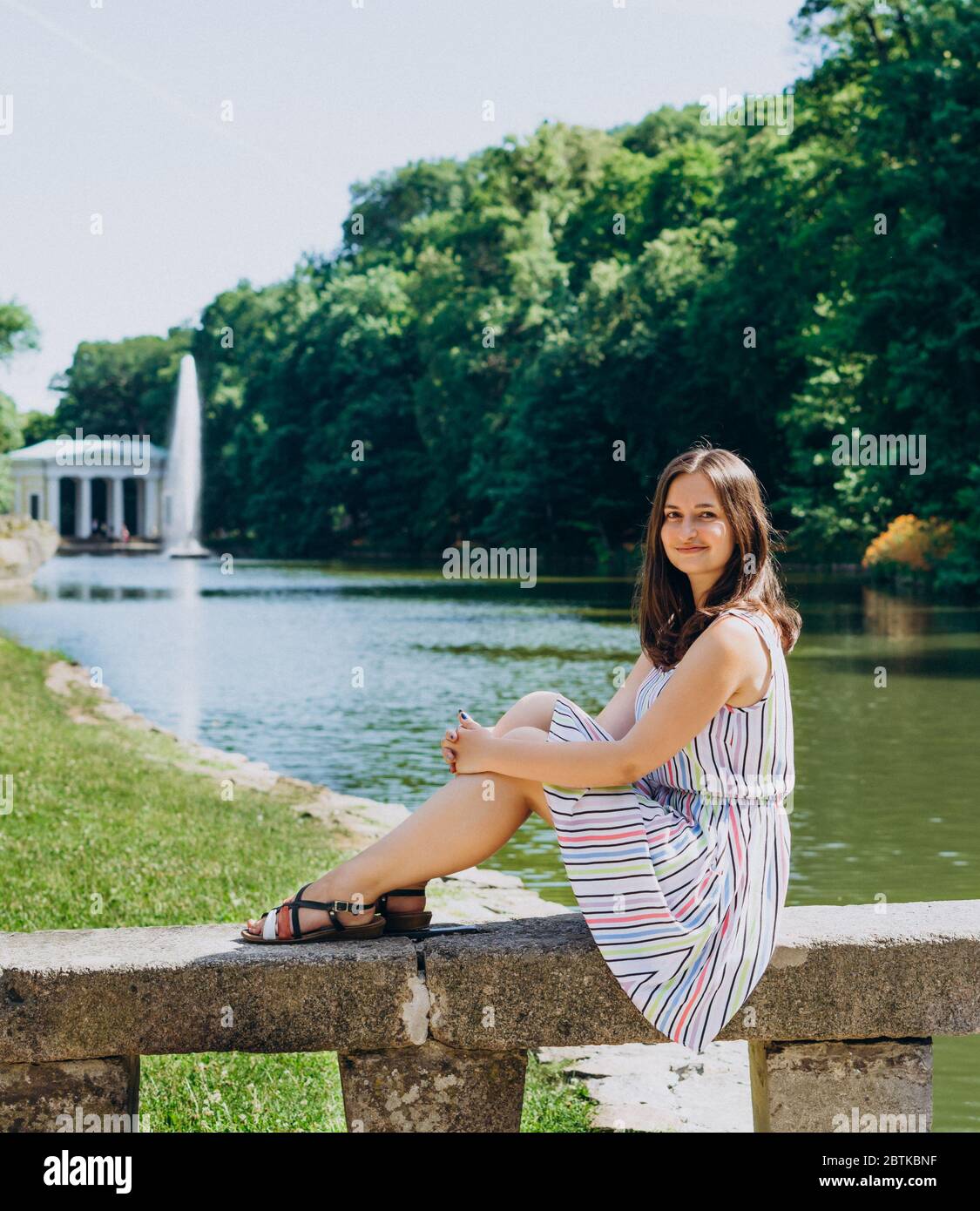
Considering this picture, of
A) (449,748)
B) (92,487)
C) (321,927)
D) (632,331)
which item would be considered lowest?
(321,927)

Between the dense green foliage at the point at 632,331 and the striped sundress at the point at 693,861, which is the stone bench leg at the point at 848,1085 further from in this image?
the dense green foliage at the point at 632,331

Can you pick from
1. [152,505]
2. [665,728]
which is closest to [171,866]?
[665,728]

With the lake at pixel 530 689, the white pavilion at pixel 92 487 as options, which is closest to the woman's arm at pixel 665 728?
the lake at pixel 530 689

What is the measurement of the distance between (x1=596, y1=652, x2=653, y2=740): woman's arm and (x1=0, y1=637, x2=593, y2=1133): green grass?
1374mm

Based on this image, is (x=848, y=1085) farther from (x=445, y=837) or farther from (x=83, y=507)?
(x=83, y=507)

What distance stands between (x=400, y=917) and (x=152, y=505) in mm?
107318

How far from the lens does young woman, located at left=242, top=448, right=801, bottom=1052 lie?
3.44 m

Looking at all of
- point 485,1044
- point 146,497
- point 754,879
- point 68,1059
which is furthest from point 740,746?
point 146,497

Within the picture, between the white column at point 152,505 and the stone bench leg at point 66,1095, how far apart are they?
10522 cm

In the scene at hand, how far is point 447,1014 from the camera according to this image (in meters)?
3.42

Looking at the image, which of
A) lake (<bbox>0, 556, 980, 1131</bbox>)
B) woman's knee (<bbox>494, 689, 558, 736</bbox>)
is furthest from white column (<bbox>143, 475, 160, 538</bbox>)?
woman's knee (<bbox>494, 689, 558, 736</bbox>)
